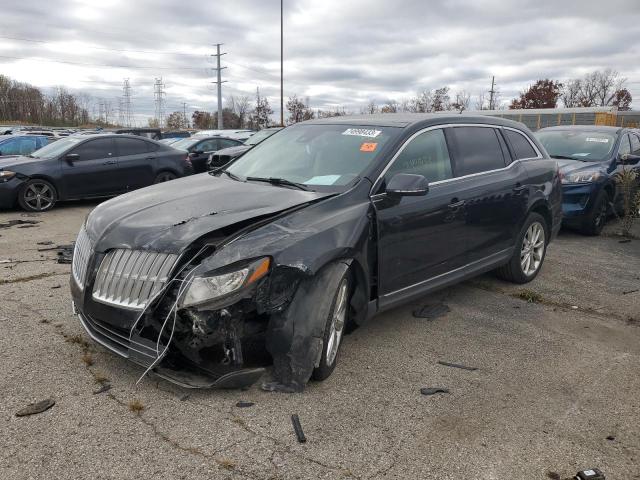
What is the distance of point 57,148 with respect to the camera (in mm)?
10414

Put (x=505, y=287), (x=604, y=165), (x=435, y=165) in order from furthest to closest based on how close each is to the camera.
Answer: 1. (x=604, y=165)
2. (x=505, y=287)
3. (x=435, y=165)

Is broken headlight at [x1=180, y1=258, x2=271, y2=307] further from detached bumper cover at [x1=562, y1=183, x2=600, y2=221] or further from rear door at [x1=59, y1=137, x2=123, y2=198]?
rear door at [x1=59, y1=137, x2=123, y2=198]

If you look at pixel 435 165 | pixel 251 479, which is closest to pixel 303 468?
pixel 251 479

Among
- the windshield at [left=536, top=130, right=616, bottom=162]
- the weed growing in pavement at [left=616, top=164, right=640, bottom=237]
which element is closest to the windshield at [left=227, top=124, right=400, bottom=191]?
the weed growing in pavement at [left=616, top=164, right=640, bottom=237]

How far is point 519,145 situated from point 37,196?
8558mm

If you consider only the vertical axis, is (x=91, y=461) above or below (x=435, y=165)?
below

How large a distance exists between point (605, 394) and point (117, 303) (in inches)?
121

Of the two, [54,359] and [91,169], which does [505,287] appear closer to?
[54,359]

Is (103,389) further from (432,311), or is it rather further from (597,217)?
(597,217)

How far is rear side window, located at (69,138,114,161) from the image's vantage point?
10312 millimetres

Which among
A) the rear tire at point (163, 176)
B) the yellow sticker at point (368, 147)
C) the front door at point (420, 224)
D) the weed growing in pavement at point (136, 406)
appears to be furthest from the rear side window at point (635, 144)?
the weed growing in pavement at point (136, 406)

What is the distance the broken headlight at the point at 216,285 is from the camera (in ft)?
9.35

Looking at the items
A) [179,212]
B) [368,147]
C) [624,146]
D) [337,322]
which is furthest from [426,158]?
[624,146]

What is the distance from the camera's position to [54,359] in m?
3.53
